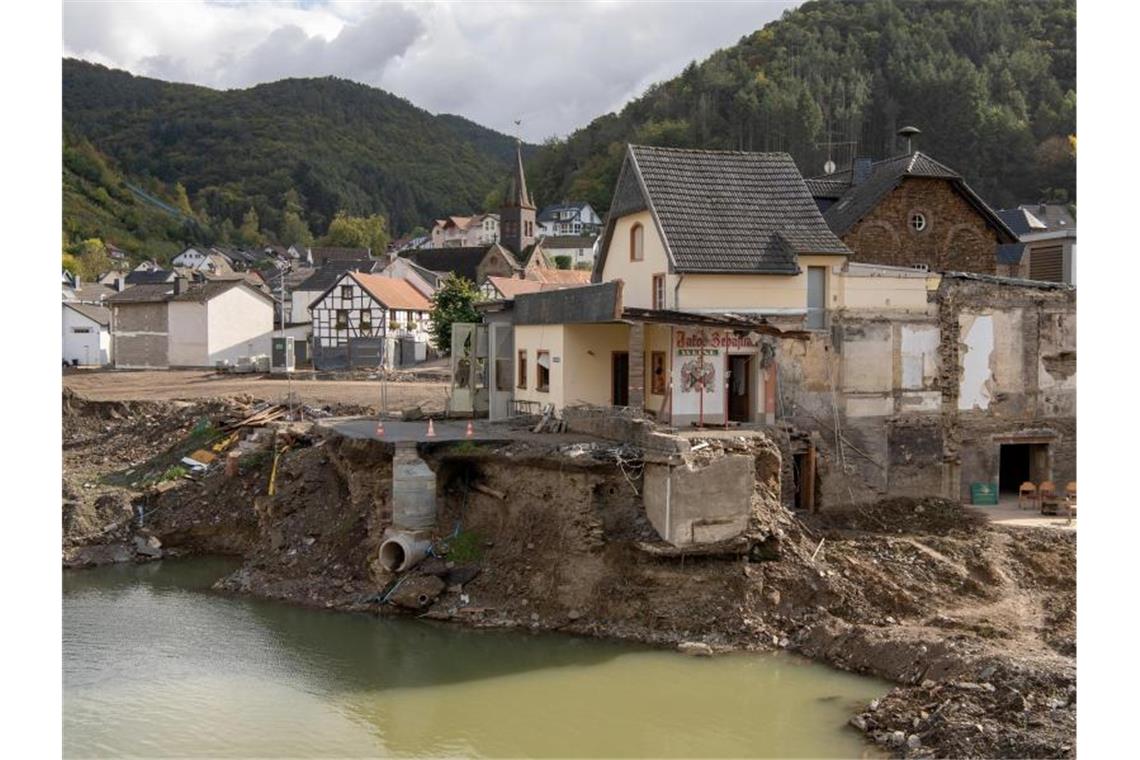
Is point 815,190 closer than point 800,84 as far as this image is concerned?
Yes

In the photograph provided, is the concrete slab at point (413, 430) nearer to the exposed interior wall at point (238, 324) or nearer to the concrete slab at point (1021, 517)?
the concrete slab at point (1021, 517)

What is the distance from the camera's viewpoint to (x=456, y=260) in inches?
3300

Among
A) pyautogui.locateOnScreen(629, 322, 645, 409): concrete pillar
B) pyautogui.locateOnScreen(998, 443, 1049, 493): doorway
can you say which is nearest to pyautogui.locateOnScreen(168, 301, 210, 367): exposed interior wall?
pyautogui.locateOnScreen(629, 322, 645, 409): concrete pillar

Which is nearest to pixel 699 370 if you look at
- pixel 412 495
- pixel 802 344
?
pixel 802 344

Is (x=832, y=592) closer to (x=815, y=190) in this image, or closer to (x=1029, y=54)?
(x=815, y=190)

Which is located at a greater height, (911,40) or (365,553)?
(911,40)

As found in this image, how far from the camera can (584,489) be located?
1939 cm

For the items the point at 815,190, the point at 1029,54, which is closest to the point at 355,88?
the point at 1029,54

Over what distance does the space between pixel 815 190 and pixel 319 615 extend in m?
20.2

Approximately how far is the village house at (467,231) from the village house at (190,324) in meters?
54.7

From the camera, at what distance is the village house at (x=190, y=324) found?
185ft

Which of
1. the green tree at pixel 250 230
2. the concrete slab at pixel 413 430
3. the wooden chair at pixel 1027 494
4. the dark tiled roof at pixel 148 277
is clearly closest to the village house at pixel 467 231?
the green tree at pixel 250 230

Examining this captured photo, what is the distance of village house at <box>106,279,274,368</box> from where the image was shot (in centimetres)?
5625

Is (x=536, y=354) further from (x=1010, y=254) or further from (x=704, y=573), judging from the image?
(x=1010, y=254)
